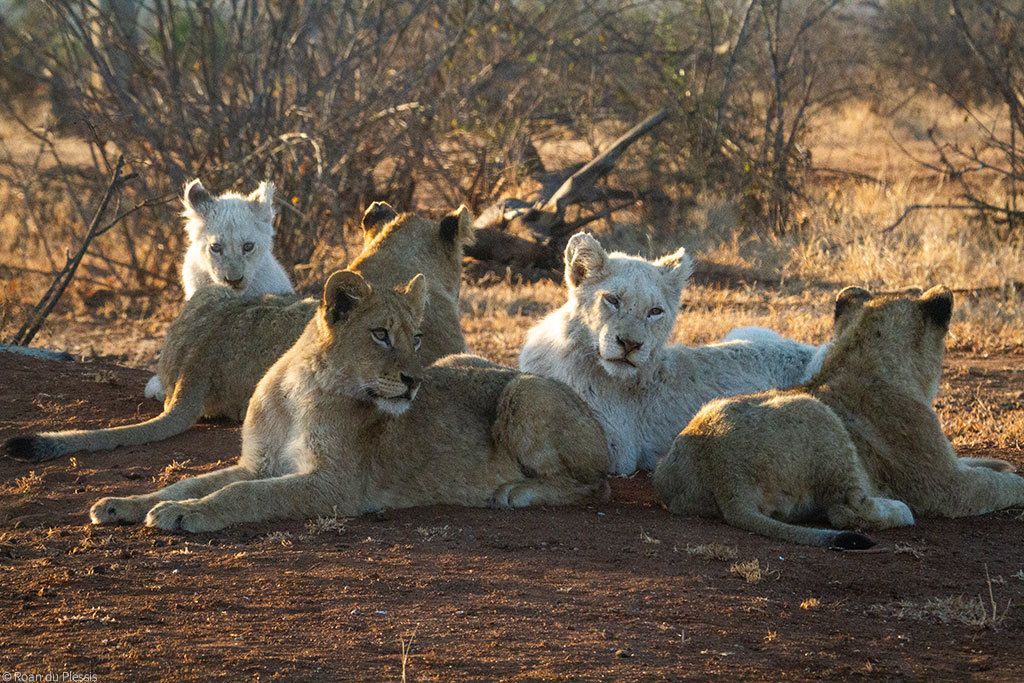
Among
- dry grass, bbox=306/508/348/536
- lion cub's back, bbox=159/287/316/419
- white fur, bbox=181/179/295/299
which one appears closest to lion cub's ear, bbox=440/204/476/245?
lion cub's back, bbox=159/287/316/419

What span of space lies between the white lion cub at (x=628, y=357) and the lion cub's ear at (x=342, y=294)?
157cm

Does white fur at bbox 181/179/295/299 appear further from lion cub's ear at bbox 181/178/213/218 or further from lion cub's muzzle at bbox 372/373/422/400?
lion cub's muzzle at bbox 372/373/422/400

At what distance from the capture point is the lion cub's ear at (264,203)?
9016 mm

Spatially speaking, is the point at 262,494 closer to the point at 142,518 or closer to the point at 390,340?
the point at 142,518

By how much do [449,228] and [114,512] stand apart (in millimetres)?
3187

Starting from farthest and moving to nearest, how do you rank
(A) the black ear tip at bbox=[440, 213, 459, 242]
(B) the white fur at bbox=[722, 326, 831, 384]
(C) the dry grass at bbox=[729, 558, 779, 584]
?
1. (A) the black ear tip at bbox=[440, 213, 459, 242]
2. (B) the white fur at bbox=[722, 326, 831, 384]
3. (C) the dry grass at bbox=[729, 558, 779, 584]

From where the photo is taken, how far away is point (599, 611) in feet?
14.3

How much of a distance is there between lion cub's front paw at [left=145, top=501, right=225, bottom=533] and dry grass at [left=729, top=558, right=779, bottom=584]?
215cm

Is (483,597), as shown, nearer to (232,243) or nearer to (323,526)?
(323,526)

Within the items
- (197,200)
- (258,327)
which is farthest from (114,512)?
(197,200)

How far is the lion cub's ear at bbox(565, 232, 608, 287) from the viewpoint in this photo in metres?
6.79

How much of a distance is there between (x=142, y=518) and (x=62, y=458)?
1509 mm

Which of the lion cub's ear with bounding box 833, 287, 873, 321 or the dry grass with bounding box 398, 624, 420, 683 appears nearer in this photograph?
the dry grass with bounding box 398, 624, 420, 683

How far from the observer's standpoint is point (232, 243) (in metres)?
8.71
